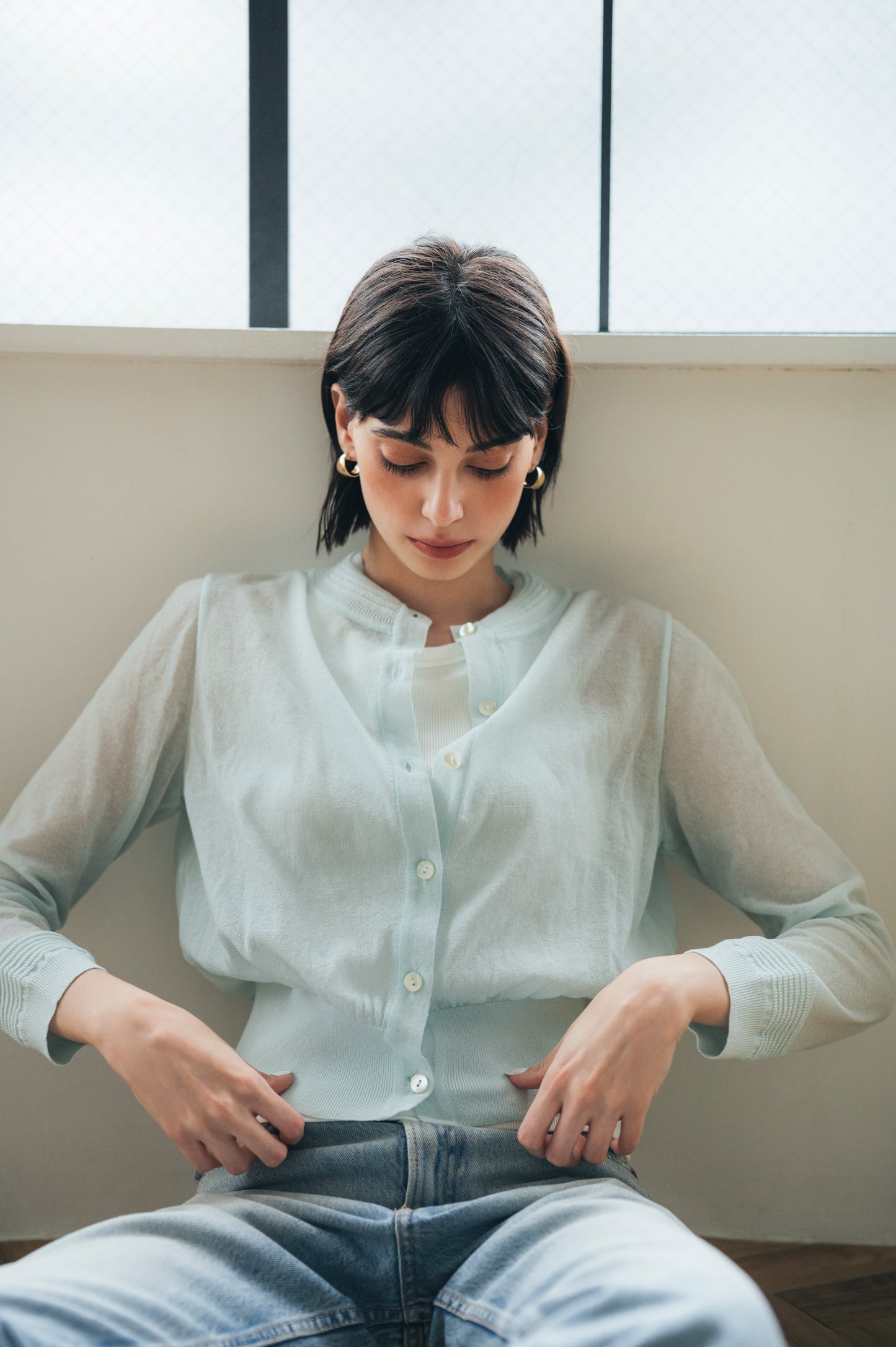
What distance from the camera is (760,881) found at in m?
1.00

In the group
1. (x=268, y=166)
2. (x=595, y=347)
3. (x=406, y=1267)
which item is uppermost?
(x=268, y=166)

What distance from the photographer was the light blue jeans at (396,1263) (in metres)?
0.60

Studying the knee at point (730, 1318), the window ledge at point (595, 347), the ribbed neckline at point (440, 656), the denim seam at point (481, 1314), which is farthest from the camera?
the window ledge at point (595, 347)

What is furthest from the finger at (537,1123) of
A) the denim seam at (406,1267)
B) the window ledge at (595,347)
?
the window ledge at (595,347)

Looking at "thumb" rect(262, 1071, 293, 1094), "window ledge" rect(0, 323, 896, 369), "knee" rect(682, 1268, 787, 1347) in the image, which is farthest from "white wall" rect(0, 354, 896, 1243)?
"knee" rect(682, 1268, 787, 1347)

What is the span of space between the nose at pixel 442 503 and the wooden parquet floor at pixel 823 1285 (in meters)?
0.87

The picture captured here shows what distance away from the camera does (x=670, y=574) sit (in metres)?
1.21

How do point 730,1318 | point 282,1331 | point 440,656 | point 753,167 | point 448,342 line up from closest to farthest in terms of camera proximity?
1. point 730,1318
2. point 282,1331
3. point 448,342
4. point 440,656
5. point 753,167

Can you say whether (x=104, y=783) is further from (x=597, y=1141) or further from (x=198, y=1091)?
(x=597, y=1141)

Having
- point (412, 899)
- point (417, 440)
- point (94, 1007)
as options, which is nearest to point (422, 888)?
point (412, 899)

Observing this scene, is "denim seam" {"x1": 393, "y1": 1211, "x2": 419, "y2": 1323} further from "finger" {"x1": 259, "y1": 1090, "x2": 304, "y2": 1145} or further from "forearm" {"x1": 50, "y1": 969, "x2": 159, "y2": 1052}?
"forearm" {"x1": 50, "y1": 969, "x2": 159, "y2": 1052}

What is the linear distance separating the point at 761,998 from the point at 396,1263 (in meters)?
0.35

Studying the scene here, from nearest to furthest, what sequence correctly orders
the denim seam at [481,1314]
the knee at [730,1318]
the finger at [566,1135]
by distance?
the knee at [730,1318], the denim seam at [481,1314], the finger at [566,1135]

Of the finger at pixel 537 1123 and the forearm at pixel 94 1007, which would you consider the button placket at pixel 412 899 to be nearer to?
the finger at pixel 537 1123
